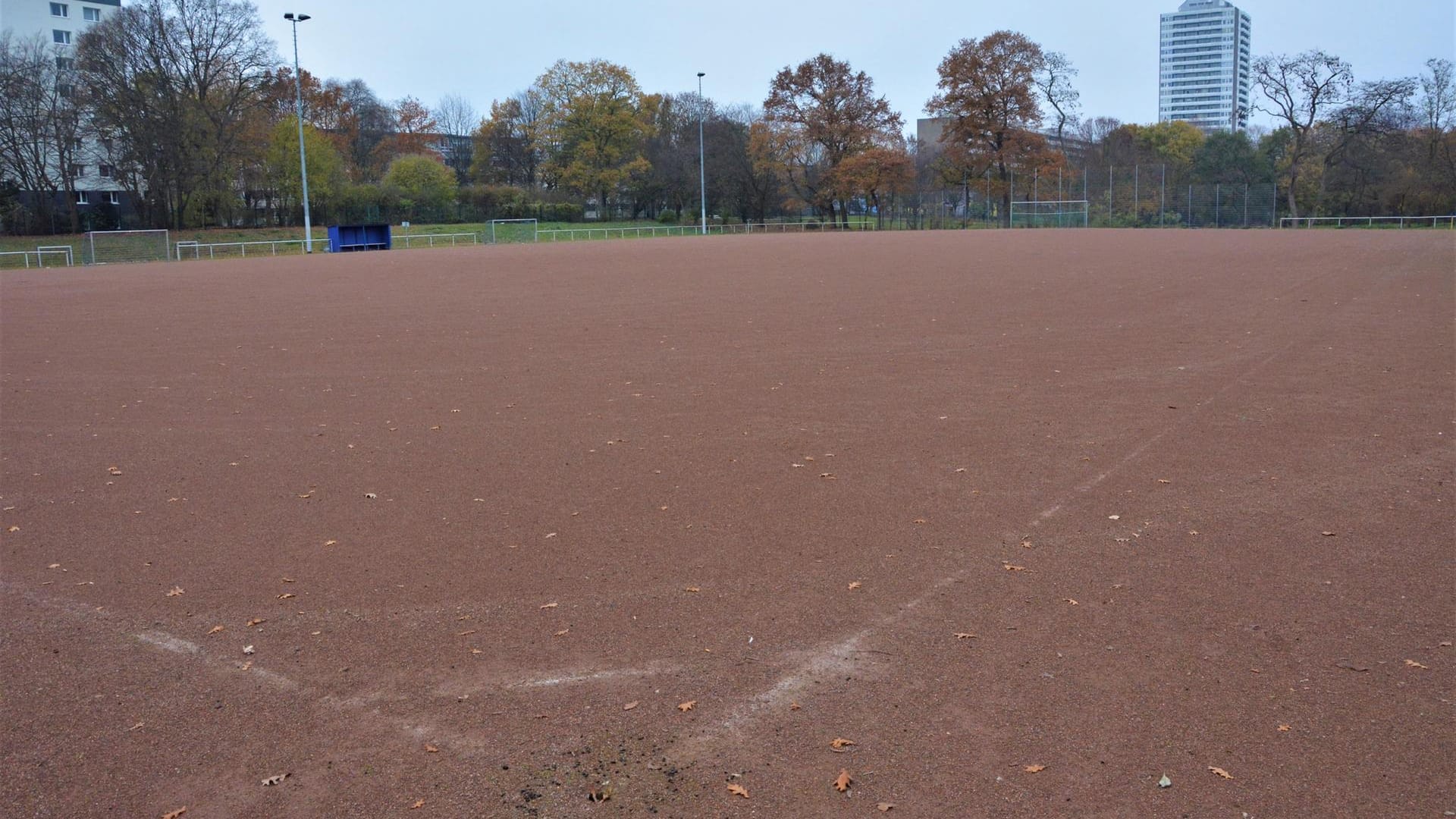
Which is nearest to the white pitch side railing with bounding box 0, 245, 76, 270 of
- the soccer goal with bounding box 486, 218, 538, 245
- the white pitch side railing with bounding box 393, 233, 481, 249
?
the white pitch side railing with bounding box 393, 233, 481, 249

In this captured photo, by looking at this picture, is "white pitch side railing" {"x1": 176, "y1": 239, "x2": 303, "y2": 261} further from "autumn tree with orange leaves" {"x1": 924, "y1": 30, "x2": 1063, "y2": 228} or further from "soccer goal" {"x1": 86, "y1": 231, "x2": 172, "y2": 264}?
"autumn tree with orange leaves" {"x1": 924, "y1": 30, "x2": 1063, "y2": 228}

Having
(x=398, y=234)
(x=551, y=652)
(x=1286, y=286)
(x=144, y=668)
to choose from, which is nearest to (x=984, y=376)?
(x=551, y=652)

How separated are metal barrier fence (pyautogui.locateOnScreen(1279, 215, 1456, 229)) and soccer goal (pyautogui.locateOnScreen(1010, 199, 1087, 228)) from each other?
36.8ft

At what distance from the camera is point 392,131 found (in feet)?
300

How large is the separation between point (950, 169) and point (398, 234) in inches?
1468

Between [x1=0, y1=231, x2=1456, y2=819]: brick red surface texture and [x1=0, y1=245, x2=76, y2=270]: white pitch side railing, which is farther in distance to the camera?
[x1=0, y1=245, x2=76, y2=270]: white pitch side railing

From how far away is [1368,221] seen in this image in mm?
57500

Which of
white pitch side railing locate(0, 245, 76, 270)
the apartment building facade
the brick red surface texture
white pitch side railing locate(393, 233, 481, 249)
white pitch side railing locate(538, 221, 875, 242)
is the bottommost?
the brick red surface texture

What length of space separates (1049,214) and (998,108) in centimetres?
911

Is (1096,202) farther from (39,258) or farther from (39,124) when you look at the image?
(39,124)

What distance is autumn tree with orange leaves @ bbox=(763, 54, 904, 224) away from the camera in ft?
254

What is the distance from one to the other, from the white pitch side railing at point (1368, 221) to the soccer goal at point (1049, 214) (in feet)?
36.7

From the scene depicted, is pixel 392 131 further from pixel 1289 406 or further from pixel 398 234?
pixel 1289 406

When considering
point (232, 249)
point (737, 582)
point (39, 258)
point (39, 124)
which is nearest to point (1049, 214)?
point (232, 249)
